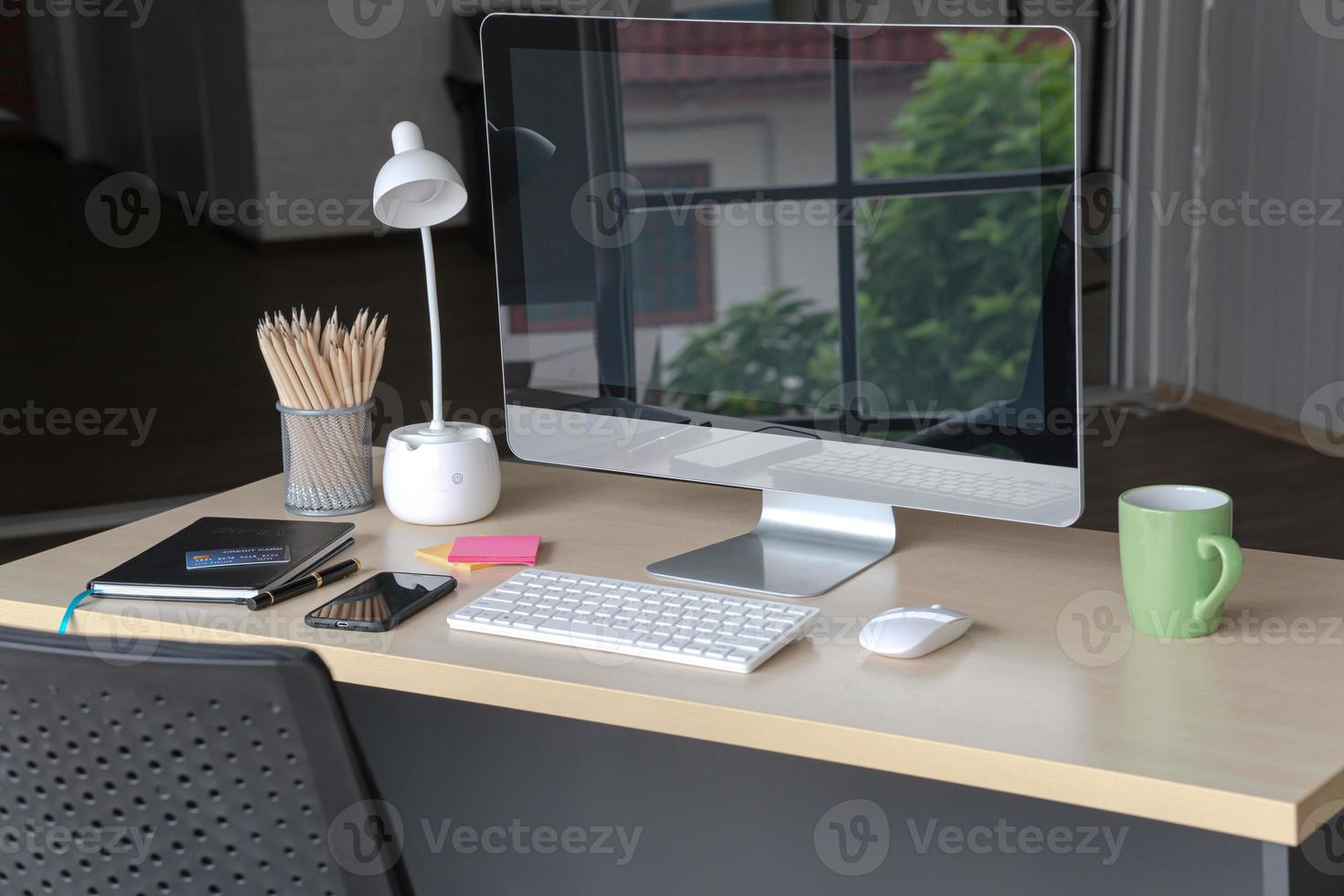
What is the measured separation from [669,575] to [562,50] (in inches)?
21.4

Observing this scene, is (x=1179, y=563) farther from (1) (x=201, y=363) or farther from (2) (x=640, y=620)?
(1) (x=201, y=363)

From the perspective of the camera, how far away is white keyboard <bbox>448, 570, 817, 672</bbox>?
124cm

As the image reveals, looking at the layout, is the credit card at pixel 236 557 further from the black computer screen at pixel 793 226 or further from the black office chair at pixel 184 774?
the black office chair at pixel 184 774

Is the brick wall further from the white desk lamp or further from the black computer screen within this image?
the black computer screen

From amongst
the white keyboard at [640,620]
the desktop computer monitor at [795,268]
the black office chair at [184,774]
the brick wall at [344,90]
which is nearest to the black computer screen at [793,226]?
the desktop computer monitor at [795,268]

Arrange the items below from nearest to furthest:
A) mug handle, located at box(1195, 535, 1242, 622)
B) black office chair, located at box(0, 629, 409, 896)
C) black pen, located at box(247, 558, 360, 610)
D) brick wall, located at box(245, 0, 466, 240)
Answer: black office chair, located at box(0, 629, 409, 896)
mug handle, located at box(1195, 535, 1242, 622)
black pen, located at box(247, 558, 360, 610)
brick wall, located at box(245, 0, 466, 240)

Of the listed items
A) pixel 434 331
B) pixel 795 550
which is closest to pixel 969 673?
pixel 795 550

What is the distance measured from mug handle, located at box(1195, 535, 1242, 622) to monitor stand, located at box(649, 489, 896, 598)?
0.33m

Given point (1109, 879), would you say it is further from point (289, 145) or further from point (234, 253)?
point (289, 145)

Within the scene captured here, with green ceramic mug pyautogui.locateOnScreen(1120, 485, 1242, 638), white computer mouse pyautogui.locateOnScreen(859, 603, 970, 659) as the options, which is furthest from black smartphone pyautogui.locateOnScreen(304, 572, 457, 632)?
green ceramic mug pyautogui.locateOnScreen(1120, 485, 1242, 638)

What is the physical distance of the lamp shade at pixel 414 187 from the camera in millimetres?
1608

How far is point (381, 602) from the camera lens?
139cm

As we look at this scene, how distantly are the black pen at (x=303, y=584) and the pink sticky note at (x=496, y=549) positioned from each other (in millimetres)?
100

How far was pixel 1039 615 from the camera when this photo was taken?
52.7 inches
